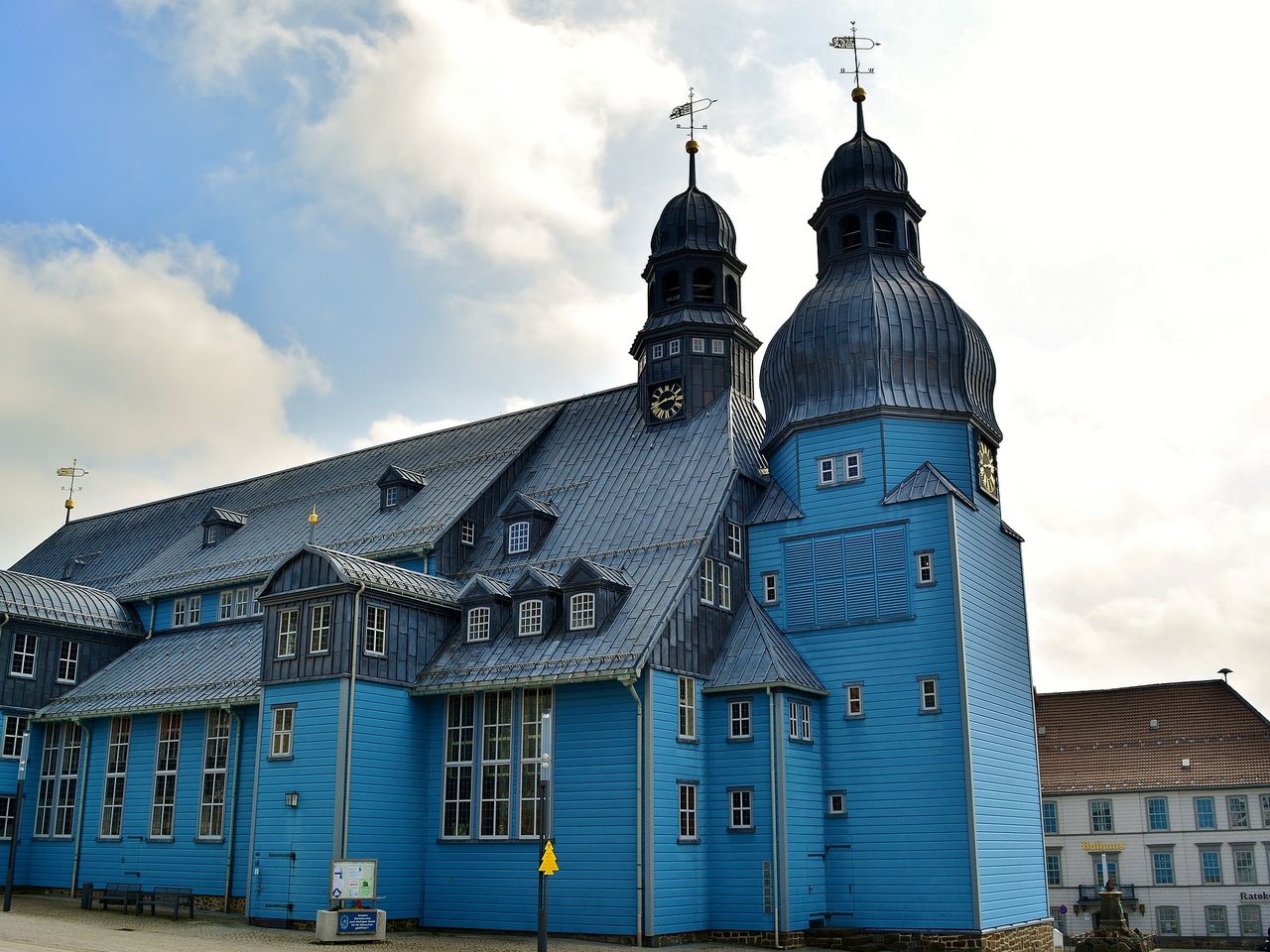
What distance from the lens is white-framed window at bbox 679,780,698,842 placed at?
33.6 m

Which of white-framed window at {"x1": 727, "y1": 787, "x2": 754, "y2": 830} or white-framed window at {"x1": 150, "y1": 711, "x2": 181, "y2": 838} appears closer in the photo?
white-framed window at {"x1": 727, "y1": 787, "x2": 754, "y2": 830}

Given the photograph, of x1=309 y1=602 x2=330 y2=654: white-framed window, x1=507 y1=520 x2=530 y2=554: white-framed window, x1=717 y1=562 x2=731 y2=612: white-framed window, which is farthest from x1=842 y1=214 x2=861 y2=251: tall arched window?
x1=309 y1=602 x2=330 y2=654: white-framed window

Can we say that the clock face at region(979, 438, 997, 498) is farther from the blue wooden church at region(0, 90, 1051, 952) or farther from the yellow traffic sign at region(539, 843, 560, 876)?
the yellow traffic sign at region(539, 843, 560, 876)

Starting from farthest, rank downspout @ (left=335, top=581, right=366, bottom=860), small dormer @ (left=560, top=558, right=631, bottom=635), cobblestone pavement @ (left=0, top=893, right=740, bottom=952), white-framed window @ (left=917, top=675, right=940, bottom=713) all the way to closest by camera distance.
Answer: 1. small dormer @ (left=560, top=558, right=631, bottom=635)
2. white-framed window @ (left=917, top=675, right=940, bottom=713)
3. downspout @ (left=335, top=581, right=366, bottom=860)
4. cobblestone pavement @ (left=0, top=893, right=740, bottom=952)

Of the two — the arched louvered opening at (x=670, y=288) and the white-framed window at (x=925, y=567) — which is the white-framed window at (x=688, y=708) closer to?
the white-framed window at (x=925, y=567)

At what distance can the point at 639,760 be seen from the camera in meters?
32.5

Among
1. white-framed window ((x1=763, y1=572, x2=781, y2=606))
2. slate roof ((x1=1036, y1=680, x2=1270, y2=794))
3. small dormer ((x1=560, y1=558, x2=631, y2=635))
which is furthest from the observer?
slate roof ((x1=1036, y1=680, x2=1270, y2=794))

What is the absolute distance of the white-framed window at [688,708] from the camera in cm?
3437

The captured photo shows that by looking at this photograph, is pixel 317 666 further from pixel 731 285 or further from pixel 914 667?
pixel 731 285

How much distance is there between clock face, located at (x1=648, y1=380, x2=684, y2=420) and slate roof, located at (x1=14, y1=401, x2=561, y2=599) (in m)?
4.95

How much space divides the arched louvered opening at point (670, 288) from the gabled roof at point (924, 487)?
13269 mm

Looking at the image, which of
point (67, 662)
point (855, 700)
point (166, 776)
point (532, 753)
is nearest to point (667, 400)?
point (855, 700)

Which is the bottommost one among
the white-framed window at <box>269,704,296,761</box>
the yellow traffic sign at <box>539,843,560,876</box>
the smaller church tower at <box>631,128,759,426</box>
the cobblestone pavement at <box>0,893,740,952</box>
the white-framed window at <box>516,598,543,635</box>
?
the cobblestone pavement at <box>0,893,740,952</box>

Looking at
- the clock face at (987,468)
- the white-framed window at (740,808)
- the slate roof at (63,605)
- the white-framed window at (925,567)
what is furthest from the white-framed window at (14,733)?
the clock face at (987,468)
